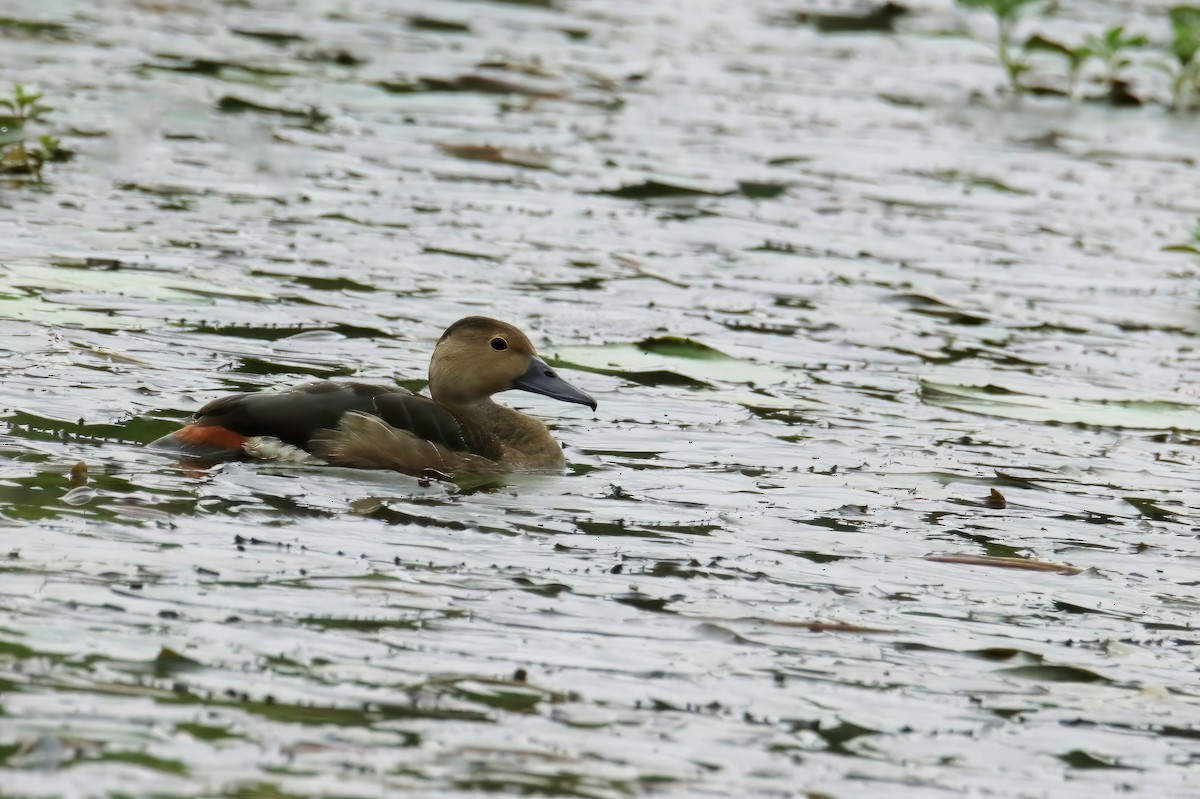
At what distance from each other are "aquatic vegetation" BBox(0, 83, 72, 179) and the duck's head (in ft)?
13.1

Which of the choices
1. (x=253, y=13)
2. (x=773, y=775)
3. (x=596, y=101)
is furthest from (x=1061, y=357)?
(x=253, y=13)

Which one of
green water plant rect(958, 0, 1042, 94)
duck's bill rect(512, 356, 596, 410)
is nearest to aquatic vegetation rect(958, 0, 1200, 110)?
green water plant rect(958, 0, 1042, 94)

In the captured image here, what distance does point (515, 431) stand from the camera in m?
7.64

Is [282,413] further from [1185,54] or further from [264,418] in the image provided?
[1185,54]

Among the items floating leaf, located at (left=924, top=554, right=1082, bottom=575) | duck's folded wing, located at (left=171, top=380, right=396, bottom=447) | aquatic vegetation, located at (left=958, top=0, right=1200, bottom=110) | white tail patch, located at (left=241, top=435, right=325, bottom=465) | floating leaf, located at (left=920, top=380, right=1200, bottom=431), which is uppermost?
aquatic vegetation, located at (left=958, top=0, right=1200, bottom=110)

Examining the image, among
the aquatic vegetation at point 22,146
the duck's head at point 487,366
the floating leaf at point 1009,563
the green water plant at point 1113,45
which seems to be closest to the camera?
the floating leaf at point 1009,563

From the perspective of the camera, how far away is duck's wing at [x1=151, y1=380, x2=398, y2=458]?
6.84 metres

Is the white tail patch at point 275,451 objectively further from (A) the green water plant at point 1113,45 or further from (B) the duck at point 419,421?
(A) the green water plant at point 1113,45

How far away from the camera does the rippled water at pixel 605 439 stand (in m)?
4.77

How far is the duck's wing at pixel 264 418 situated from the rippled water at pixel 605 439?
0.12 m

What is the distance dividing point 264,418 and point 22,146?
4809 mm

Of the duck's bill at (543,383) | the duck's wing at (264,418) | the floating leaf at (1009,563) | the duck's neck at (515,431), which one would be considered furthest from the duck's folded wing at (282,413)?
the floating leaf at (1009,563)

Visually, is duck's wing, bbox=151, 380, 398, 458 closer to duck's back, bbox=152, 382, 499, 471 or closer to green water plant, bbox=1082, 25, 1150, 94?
duck's back, bbox=152, 382, 499, 471

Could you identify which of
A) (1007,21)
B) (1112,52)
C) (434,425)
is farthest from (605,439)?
(1007,21)
